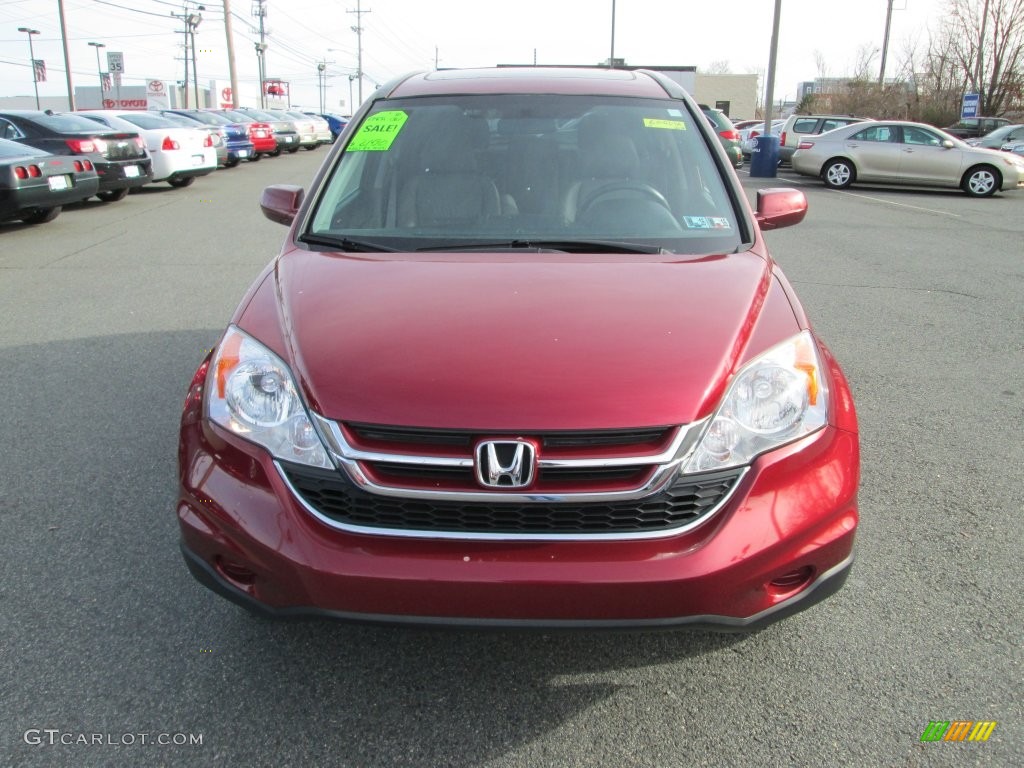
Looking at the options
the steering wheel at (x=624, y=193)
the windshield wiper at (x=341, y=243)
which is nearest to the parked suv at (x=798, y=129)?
the steering wheel at (x=624, y=193)

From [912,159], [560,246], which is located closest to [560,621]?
[560,246]

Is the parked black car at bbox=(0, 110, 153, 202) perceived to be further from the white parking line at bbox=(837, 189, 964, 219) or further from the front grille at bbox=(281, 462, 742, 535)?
the white parking line at bbox=(837, 189, 964, 219)

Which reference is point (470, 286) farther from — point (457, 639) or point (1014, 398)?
point (1014, 398)

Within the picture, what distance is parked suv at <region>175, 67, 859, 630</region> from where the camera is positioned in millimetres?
2004

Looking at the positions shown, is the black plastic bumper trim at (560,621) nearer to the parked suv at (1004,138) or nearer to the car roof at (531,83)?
the car roof at (531,83)

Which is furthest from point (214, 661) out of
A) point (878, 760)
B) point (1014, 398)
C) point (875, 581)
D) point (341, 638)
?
point (1014, 398)

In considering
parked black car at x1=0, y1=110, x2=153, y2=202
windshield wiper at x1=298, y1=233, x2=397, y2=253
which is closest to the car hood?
windshield wiper at x1=298, y1=233, x2=397, y2=253

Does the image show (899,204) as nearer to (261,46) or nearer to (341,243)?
(341,243)

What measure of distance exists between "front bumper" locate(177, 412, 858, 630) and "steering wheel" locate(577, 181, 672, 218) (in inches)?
53.1

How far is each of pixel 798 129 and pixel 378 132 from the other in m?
21.4

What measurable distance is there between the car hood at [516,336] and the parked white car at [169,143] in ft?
47.6

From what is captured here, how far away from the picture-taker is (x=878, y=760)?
2148 mm

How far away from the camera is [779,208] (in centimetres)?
365

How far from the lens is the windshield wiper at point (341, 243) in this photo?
2963 mm
